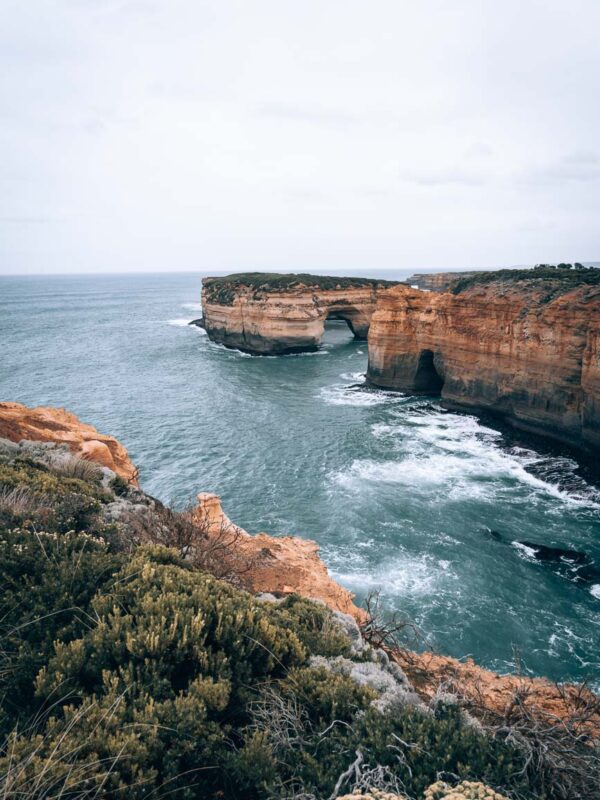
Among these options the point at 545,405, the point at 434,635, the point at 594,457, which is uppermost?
the point at 545,405

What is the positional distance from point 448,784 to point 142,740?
3.05 m

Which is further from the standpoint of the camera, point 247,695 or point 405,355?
point 405,355

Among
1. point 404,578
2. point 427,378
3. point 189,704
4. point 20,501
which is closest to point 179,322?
point 427,378

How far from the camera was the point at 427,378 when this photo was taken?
38.6 metres

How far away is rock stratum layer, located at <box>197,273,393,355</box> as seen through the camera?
177 ft

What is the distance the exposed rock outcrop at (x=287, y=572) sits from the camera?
10891mm

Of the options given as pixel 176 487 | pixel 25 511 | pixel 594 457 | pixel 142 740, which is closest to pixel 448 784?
pixel 142 740

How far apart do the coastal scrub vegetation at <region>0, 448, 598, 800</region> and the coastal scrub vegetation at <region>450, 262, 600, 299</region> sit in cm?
2792

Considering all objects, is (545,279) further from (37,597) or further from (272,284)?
(37,597)

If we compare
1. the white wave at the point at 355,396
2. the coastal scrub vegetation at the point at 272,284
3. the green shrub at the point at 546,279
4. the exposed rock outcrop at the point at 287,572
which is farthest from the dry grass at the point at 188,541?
the coastal scrub vegetation at the point at 272,284

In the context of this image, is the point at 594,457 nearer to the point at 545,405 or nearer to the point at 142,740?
the point at 545,405

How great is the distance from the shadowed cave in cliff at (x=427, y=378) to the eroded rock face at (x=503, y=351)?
8cm

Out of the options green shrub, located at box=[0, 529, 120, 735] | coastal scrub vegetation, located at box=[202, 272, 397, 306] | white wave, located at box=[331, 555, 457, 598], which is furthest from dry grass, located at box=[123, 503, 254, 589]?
coastal scrub vegetation, located at box=[202, 272, 397, 306]

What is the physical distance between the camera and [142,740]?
459 cm
